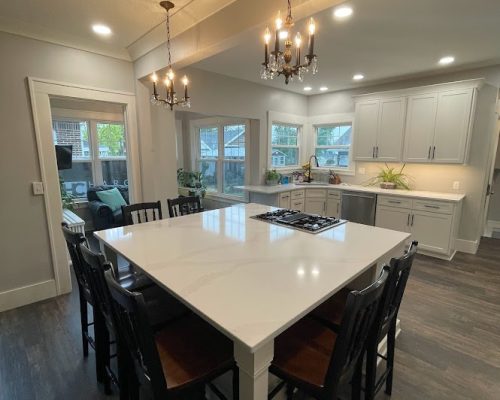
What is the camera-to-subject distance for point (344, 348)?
3.43 ft

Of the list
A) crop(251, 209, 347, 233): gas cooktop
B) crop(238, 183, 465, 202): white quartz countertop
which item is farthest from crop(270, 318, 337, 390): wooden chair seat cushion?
crop(238, 183, 465, 202): white quartz countertop

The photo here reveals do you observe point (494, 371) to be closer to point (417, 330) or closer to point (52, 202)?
point (417, 330)

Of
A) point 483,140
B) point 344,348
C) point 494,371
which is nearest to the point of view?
point 344,348

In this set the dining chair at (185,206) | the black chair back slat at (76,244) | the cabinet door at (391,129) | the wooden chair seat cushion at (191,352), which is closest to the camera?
the wooden chair seat cushion at (191,352)

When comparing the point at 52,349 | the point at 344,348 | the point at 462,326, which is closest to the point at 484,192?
the point at 462,326

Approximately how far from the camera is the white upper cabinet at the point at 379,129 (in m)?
4.46

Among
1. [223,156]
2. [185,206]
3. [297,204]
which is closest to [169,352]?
[185,206]

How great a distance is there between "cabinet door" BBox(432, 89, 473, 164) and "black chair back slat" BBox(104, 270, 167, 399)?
4.59 meters

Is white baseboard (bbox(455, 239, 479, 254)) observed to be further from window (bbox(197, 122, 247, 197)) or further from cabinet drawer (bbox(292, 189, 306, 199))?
window (bbox(197, 122, 247, 197))

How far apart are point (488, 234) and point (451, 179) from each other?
71.6 inches

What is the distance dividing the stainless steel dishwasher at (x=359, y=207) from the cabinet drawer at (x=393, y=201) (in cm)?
9

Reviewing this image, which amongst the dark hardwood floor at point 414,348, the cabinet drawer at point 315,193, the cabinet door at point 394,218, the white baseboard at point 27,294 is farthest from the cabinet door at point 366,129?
the white baseboard at point 27,294

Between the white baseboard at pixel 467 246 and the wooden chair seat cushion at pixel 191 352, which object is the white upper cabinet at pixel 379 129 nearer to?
the white baseboard at pixel 467 246

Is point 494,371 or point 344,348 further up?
point 344,348
